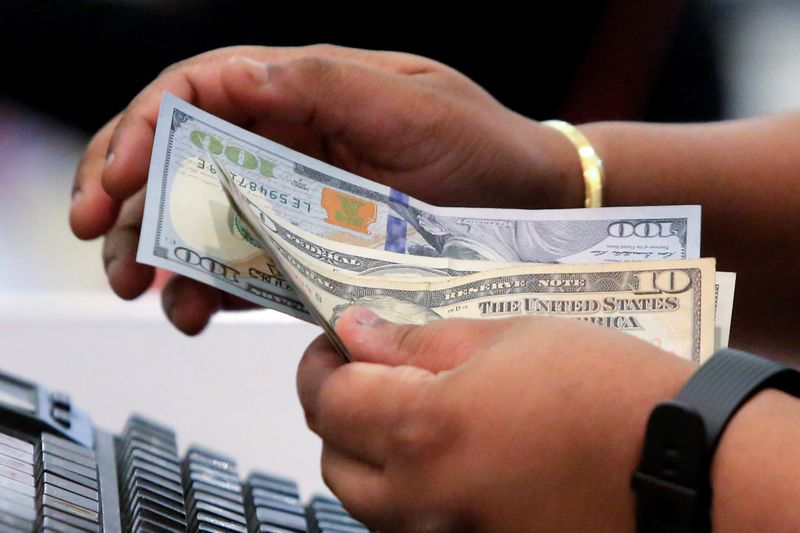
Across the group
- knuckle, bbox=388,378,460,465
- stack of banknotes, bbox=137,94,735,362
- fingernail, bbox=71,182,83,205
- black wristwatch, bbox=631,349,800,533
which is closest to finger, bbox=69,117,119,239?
fingernail, bbox=71,182,83,205

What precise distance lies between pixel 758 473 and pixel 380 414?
0.17 metres

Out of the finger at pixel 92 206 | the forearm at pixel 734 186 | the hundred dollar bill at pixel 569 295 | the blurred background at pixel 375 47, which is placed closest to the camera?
the hundred dollar bill at pixel 569 295

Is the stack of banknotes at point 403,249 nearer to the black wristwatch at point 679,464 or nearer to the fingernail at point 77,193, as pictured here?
the fingernail at point 77,193

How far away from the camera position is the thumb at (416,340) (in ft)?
1.74

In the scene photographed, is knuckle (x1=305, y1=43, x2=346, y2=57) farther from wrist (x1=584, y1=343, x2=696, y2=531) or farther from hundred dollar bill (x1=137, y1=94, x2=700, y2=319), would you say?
wrist (x1=584, y1=343, x2=696, y2=531)

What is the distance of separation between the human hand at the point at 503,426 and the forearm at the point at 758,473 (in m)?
0.03

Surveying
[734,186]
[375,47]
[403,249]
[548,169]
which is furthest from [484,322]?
[375,47]

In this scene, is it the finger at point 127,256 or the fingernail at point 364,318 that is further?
the finger at point 127,256

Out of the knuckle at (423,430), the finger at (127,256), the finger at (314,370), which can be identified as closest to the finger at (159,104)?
the finger at (127,256)

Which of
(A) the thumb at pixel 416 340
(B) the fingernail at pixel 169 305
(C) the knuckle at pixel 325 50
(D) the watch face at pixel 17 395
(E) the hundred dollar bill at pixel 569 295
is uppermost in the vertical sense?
(C) the knuckle at pixel 325 50

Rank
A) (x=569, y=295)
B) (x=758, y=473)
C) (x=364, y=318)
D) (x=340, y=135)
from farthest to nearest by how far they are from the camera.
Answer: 1. (x=340, y=135)
2. (x=569, y=295)
3. (x=364, y=318)
4. (x=758, y=473)

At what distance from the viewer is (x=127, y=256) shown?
88cm

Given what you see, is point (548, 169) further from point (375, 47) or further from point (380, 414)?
point (375, 47)

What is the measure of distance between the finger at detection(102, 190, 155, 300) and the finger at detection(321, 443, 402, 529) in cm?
38
